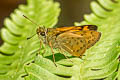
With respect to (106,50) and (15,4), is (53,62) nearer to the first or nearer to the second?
(106,50)

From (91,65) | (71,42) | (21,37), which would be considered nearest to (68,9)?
(21,37)

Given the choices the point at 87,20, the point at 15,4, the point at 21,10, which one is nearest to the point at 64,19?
the point at 15,4

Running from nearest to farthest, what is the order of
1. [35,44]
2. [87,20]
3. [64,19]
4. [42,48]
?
[42,48], [35,44], [87,20], [64,19]

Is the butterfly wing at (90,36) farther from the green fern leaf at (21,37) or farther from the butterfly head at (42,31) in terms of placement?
the green fern leaf at (21,37)

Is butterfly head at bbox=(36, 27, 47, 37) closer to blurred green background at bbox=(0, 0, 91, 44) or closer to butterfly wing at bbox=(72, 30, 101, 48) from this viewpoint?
butterfly wing at bbox=(72, 30, 101, 48)

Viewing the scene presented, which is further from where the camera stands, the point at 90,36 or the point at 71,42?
the point at 71,42

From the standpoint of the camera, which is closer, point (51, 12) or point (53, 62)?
point (53, 62)

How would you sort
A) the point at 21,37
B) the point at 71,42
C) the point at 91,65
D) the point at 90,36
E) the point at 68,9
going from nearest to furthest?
the point at 91,65 → the point at 90,36 → the point at 71,42 → the point at 21,37 → the point at 68,9

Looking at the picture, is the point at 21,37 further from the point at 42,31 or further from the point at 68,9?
the point at 68,9
